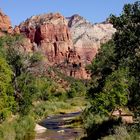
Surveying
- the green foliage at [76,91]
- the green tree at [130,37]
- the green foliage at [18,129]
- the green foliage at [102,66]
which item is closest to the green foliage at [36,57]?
the green foliage at [102,66]

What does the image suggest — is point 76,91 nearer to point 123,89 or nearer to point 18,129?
point 18,129

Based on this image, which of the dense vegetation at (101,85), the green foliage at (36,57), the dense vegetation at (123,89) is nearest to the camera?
the dense vegetation at (123,89)

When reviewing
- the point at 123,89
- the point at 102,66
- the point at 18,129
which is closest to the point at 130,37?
the point at 123,89

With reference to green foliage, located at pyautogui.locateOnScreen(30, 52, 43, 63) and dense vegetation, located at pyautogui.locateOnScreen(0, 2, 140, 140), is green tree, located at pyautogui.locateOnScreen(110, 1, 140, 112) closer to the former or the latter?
dense vegetation, located at pyautogui.locateOnScreen(0, 2, 140, 140)

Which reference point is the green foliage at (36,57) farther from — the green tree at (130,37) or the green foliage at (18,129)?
the green tree at (130,37)

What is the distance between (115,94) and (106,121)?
17.8ft

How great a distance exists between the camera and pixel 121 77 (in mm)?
48656

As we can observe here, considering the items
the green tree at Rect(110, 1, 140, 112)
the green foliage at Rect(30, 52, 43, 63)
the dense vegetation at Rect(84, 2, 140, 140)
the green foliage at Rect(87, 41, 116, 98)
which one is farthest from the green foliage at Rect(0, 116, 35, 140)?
the green foliage at Rect(87, 41, 116, 98)

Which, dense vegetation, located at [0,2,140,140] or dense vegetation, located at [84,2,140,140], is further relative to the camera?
dense vegetation, located at [0,2,140,140]

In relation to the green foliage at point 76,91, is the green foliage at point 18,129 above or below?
below

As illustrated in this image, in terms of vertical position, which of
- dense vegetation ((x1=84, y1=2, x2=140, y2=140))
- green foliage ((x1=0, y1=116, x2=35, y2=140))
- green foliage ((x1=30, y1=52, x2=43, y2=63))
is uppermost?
green foliage ((x1=30, y1=52, x2=43, y2=63))

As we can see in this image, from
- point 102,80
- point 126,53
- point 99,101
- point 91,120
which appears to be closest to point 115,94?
point 99,101

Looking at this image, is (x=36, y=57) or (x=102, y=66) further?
(x=102, y=66)

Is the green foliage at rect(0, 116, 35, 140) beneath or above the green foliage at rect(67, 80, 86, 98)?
beneath
